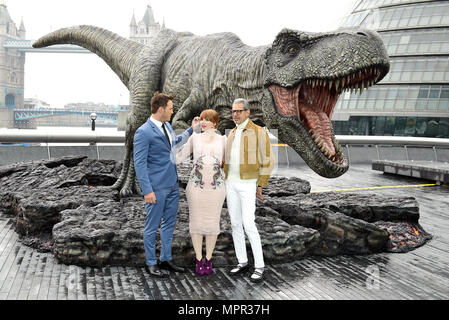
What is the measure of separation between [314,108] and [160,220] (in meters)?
1.62

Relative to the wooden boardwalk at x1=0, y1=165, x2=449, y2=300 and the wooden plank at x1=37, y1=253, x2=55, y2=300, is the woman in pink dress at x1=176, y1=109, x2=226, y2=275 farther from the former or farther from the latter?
the wooden plank at x1=37, y1=253, x2=55, y2=300

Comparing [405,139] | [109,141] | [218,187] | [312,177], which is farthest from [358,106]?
[218,187]

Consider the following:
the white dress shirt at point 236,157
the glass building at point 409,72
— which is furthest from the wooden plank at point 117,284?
the glass building at point 409,72

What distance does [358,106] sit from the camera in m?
26.6

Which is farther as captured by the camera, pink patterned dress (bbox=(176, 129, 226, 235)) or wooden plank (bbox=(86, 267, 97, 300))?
pink patterned dress (bbox=(176, 129, 226, 235))

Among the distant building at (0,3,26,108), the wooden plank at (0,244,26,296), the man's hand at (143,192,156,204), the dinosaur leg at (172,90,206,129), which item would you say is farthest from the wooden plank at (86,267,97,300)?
the distant building at (0,3,26,108)

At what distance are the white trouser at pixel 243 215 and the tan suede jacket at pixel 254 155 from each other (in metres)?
0.08

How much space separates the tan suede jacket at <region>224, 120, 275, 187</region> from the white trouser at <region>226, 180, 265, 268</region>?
0.08 metres

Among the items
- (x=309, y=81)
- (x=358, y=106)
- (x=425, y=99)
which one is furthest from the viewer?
(x=358, y=106)

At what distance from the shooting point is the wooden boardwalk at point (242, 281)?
2.91m

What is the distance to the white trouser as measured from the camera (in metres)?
3.16

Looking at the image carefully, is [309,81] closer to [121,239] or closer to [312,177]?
[121,239]

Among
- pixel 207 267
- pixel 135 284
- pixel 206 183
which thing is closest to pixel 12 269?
pixel 135 284
